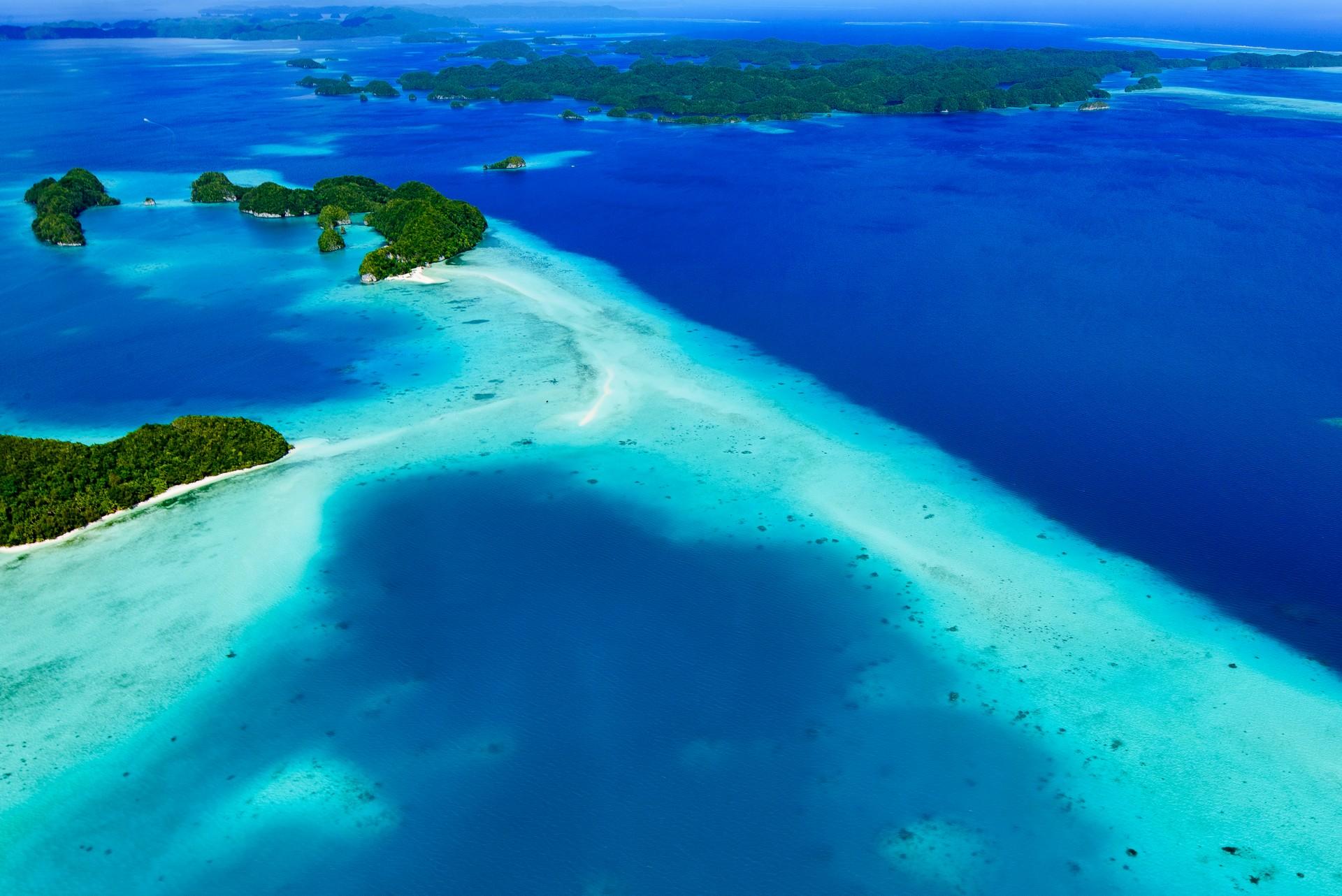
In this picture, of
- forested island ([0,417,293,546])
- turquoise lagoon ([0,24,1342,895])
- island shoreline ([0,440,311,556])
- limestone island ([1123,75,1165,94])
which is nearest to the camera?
turquoise lagoon ([0,24,1342,895])

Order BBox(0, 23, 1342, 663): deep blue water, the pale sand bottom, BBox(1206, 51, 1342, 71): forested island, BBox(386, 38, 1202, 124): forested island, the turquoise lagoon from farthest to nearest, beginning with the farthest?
1. BBox(1206, 51, 1342, 71): forested island
2. BBox(386, 38, 1202, 124): forested island
3. BBox(0, 23, 1342, 663): deep blue water
4. the pale sand bottom
5. the turquoise lagoon

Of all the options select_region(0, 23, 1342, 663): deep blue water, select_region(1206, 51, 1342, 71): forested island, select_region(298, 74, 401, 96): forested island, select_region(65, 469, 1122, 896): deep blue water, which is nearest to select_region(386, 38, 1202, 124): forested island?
select_region(298, 74, 401, 96): forested island

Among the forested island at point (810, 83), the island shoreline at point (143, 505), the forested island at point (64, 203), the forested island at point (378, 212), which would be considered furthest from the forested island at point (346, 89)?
the island shoreline at point (143, 505)

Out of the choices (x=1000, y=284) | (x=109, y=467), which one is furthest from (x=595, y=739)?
(x=1000, y=284)

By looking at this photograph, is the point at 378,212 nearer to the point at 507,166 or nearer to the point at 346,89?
the point at 507,166

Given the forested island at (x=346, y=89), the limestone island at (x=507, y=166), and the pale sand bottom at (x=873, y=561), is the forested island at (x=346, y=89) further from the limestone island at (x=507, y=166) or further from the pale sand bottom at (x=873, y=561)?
the pale sand bottom at (x=873, y=561)

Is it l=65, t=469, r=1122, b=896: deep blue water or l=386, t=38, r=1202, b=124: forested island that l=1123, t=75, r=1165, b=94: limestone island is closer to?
l=386, t=38, r=1202, b=124: forested island

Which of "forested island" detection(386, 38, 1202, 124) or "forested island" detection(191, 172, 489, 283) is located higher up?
"forested island" detection(386, 38, 1202, 124)

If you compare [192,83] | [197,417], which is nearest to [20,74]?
[192,83]
